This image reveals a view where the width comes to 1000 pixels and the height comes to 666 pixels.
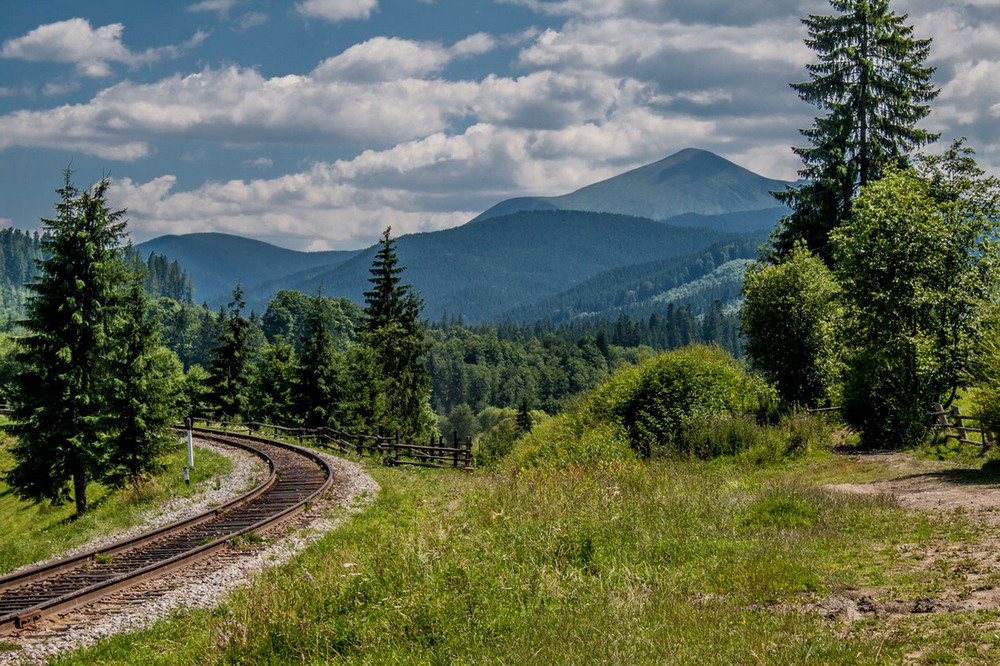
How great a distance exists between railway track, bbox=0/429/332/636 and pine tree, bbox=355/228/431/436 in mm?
28435

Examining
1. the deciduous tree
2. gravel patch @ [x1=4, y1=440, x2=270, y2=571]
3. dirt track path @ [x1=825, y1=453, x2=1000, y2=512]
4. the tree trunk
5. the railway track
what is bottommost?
the tree trunk

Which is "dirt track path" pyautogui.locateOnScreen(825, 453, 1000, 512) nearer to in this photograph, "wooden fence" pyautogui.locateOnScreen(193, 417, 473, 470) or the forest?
the forest

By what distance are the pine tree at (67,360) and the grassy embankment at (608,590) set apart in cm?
2408

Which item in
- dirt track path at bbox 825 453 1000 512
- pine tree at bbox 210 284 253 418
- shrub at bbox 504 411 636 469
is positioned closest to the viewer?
dirt track path at bbox 825 453 1000 512

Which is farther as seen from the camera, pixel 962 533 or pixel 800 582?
pixel 962 533

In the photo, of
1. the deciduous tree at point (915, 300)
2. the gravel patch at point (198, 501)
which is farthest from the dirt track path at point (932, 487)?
the gravel patch at point (198, 501)

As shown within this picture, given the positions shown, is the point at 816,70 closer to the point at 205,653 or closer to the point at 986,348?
the point at 986,348

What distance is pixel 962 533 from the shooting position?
10.2 metres

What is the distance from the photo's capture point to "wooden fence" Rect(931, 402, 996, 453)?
18.0 m

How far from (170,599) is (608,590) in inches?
273

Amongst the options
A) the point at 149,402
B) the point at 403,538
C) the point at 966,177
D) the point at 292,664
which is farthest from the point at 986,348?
the point at 149,402

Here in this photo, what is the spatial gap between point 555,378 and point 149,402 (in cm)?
16099

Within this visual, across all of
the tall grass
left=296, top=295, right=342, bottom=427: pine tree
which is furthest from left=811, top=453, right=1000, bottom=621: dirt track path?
left=296, top=295, right=342, bottom=427: pine tree

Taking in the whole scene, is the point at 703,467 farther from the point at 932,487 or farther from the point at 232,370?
the point at 232,370
